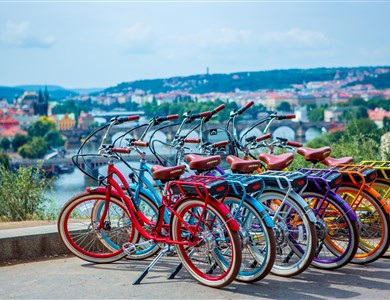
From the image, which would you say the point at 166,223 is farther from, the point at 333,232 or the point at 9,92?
the point at 9,92

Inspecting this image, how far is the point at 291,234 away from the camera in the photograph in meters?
4.38

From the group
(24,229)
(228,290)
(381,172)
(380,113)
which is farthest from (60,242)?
(380,113)

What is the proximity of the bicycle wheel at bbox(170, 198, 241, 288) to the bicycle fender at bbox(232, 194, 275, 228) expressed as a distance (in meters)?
0.17

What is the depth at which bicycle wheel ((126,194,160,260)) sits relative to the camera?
4.75m

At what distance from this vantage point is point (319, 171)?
15.0ft

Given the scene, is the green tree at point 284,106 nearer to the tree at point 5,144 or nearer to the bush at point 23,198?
the tree at point 5,144

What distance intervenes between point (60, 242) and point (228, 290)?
1451 millimetres

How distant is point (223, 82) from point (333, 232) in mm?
142294

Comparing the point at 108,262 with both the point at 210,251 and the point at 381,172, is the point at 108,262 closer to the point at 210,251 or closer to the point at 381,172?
the point at 210,251

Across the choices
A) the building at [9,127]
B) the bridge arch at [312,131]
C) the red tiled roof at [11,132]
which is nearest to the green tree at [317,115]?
the bridge arch at [312,131]

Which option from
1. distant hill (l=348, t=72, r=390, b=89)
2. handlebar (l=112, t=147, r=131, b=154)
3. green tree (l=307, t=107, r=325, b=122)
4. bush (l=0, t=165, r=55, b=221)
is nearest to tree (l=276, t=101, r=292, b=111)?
green tree (l=307, t=107, r=325, b=122)

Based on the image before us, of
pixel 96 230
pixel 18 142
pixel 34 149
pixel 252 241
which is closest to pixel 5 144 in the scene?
pixel 18 142

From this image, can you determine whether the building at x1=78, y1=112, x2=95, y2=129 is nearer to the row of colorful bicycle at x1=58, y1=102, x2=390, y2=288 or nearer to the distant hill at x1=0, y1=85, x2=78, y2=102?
the distant hill at x1=0, y1=85, x2=78, y2=102

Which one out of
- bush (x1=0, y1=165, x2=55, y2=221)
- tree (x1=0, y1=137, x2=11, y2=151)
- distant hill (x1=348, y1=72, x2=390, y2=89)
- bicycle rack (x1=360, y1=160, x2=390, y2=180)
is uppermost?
bicycle rack (x1=360, y1=160, x2=390, y2=180)
